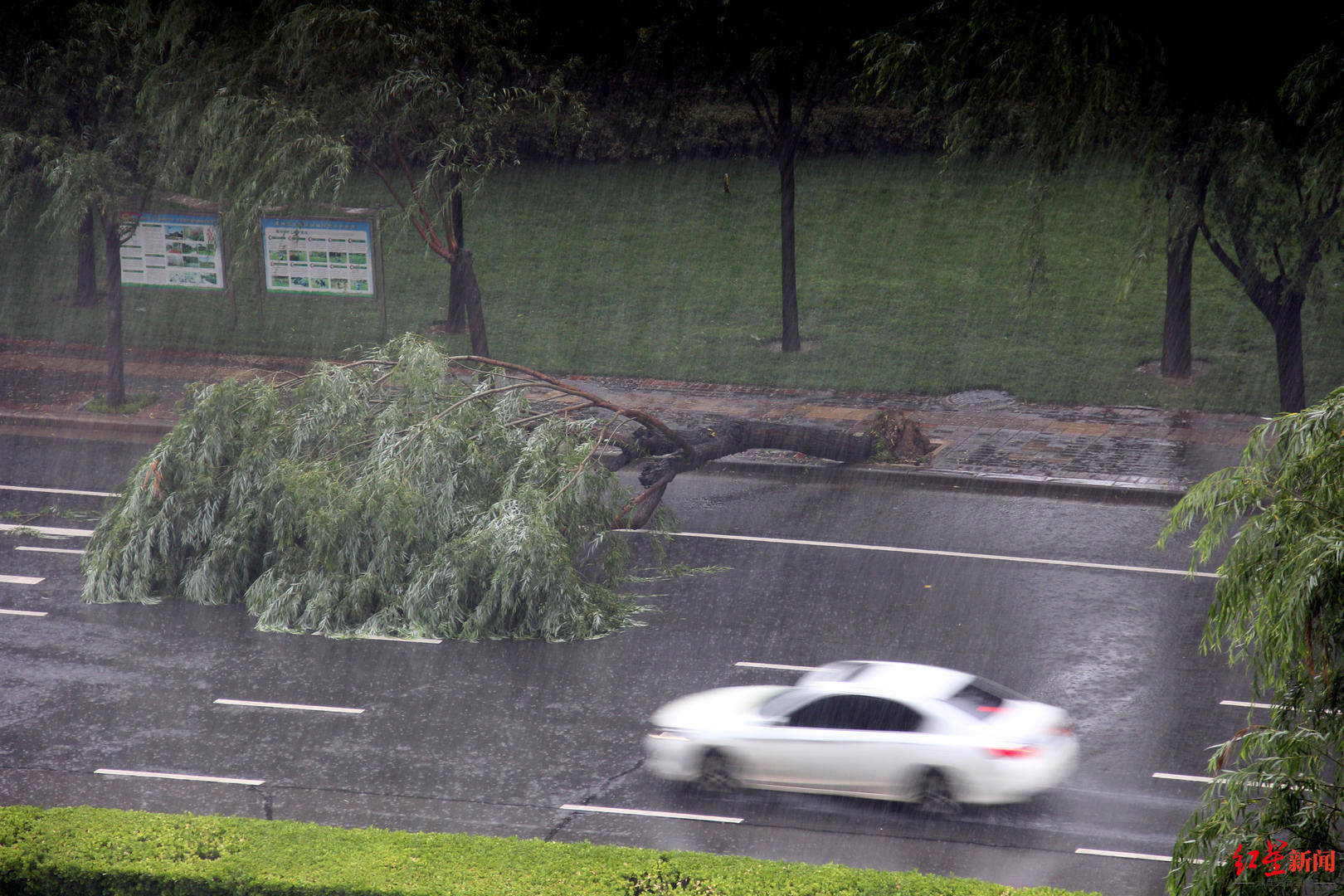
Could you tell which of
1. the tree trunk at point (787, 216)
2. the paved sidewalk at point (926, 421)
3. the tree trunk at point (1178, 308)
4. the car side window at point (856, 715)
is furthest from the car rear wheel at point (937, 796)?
the tree trunk at point (787, 216)

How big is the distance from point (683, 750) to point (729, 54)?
15765mm

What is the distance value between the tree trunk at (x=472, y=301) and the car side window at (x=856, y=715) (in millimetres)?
13954

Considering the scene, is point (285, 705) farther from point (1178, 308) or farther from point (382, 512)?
point (1178, 308)

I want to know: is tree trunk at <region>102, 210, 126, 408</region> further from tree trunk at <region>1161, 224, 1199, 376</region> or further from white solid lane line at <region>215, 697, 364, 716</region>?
tree trunk at <region>1161, 224, 1199, 376</region>

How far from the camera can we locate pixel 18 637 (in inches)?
506

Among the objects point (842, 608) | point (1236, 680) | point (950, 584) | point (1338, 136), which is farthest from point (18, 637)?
point (1338, 136)

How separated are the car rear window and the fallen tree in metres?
4.26

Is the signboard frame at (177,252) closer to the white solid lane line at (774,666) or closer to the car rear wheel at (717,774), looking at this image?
the white solid lane line at (774,666)

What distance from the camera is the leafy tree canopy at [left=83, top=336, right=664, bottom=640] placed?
1268 cm

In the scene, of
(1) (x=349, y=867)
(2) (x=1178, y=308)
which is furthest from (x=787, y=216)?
(1) (x=349, y=867)

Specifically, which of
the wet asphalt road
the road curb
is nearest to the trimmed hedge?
the wet asphalt road

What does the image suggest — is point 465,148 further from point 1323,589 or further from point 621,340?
Result: point 1323,589

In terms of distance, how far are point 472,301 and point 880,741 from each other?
14667mm

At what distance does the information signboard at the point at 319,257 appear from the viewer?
23422 mm
